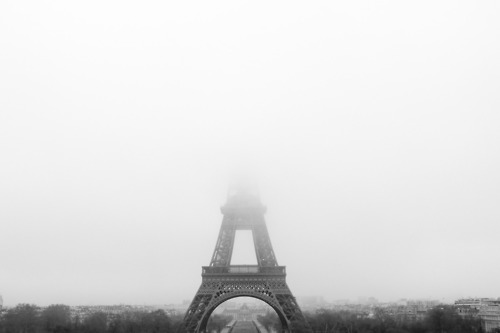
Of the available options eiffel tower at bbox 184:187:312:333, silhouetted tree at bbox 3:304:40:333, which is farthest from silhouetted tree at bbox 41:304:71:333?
eiffel tower at bbox 184:187:312:333

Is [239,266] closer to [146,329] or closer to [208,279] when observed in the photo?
[208,279]

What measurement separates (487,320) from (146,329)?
156 ft

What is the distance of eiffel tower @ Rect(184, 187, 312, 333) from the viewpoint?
42.4m

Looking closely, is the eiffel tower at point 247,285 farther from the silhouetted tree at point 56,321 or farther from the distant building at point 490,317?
the distant building at point 490,317

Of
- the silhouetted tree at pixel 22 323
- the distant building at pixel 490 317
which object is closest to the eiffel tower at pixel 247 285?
the silhouetted tree at pixel 22 323

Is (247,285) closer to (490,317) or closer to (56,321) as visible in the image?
(56,321)

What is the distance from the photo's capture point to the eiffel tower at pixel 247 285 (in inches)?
1671

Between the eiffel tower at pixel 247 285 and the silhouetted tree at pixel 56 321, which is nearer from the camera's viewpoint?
the eiffel tower at pixel 247 285

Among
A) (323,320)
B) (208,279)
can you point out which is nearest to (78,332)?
(208,279)

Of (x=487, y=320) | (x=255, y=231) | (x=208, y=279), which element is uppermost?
(x=255, y=231)

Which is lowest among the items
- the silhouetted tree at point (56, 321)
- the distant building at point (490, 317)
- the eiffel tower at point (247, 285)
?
the distant building at point (490, 317)

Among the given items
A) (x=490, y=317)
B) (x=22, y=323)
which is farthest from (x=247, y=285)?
(x=490, y=317)

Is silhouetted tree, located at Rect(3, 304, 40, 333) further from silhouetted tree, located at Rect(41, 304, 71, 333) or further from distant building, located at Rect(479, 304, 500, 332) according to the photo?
distant building, located at Rect(479, 304, 500, 332)

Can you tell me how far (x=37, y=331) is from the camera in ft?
170
